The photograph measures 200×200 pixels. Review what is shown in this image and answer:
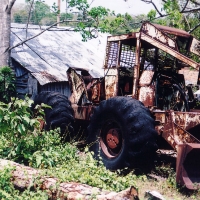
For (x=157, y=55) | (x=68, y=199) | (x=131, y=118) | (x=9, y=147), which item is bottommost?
(x=68, y=199)

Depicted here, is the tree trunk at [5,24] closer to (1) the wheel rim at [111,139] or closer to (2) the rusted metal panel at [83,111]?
(2) the rusted metal panel at [83,111]

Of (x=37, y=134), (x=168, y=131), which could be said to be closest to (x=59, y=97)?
(x=37, y=134)

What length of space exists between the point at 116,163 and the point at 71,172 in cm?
139

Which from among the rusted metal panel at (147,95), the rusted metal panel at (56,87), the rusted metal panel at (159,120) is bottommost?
the rusted metal panel at (159,120)

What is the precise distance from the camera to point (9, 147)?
684 centimetres

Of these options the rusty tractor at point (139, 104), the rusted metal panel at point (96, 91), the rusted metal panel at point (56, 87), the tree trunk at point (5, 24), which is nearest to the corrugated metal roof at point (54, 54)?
the rusted metal panel at point (56, 87)

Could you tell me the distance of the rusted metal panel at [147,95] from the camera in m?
7.24

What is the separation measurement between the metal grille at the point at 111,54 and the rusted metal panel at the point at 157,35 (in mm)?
1050

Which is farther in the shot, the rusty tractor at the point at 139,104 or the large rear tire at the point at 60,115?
the large rear tire at the point at 60,115

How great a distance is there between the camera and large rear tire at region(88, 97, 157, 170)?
628 centimetres

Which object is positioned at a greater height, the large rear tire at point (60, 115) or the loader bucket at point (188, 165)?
the large rear tire at point (60, 115)

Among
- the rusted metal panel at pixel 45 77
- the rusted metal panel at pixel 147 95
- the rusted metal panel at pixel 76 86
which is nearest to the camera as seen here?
the rusted metal panel at pixel 147 95

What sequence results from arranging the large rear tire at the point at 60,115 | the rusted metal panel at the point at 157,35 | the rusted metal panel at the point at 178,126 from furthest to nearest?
the large rear tire at the point at 60,115 < the rusted metal panel at the point at 157,35 < the rusted metal panel at the point at 178,126

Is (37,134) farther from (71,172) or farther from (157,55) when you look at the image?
(157,55)
